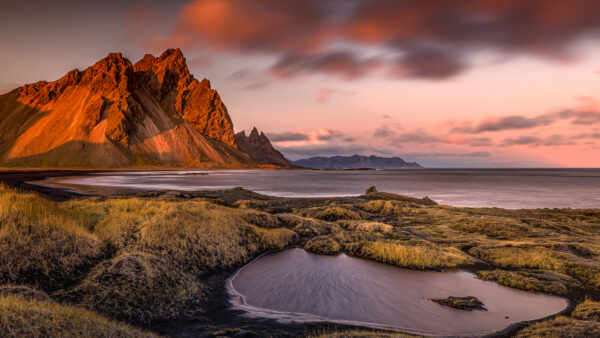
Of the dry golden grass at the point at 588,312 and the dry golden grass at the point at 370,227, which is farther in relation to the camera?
the dry golden grass at the point at 370,227

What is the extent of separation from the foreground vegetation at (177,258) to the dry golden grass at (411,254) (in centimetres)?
6

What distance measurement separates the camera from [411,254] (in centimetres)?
1459

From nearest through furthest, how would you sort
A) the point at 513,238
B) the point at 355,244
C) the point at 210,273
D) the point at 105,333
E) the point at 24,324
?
the point at 24,324 < the point at 105,333 < the point at 210,273 < the point at 355,244 < the point at 513,238

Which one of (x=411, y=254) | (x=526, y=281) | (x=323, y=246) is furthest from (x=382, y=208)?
(x=526, y=281)

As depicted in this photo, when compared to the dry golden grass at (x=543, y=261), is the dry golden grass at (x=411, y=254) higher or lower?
lower

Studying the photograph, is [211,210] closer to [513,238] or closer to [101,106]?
[513,238]

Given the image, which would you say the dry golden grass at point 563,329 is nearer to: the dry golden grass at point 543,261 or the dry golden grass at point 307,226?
the dry golden grass at point 543,261

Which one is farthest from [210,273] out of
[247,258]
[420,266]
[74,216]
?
[420,266]

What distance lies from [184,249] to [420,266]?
10920 mm

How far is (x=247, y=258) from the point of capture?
14445 millimetres

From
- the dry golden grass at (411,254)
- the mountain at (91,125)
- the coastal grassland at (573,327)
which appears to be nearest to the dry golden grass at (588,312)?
the coastal grassland at (573,327)

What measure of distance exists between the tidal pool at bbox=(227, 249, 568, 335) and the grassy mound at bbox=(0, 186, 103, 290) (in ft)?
17.6

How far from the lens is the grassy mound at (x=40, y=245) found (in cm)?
890

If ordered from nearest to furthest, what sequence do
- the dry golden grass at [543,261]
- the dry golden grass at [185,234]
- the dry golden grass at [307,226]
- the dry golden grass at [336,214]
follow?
the dry golden grass at [543,261], the dry golden grass at [185,234], the dry golden grass at [307,226], the dry golden grass at [336,214]
